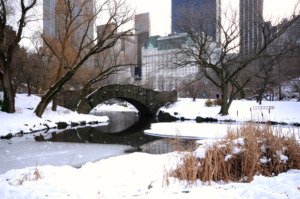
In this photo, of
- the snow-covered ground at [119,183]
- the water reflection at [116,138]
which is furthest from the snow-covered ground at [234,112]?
the snow-covered ground at [119,183]

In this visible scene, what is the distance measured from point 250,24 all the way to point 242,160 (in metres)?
25.7

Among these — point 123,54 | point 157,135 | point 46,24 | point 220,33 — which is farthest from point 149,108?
point 157,135

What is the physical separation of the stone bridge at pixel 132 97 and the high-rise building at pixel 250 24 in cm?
1246

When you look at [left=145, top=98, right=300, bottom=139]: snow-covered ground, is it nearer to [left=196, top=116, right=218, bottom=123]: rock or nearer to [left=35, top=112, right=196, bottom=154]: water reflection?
[left=196, top=116, right=218, bottom=123]: rock

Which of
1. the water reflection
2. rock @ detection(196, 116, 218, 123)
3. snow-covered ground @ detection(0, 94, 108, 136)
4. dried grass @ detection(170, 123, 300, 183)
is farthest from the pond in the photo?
rock @ detection(196, 116, 218, 123)

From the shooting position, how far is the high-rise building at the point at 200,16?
1117 inches

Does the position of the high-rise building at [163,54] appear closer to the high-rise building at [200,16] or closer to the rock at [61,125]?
the high-rise building at [200,16]

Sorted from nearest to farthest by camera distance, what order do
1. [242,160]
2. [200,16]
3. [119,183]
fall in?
1. [242,160]
2. [119,183]
3. [200,16]

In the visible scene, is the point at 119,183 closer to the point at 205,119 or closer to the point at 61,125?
the point at 61,125

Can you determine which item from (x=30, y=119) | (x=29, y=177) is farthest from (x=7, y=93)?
(x=29, y=177)

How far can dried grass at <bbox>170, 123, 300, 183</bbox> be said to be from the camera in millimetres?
6186

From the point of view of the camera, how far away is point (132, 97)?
124ft

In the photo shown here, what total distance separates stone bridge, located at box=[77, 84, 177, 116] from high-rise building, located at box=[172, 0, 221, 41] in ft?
31.3

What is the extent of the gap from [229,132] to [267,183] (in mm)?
2195
